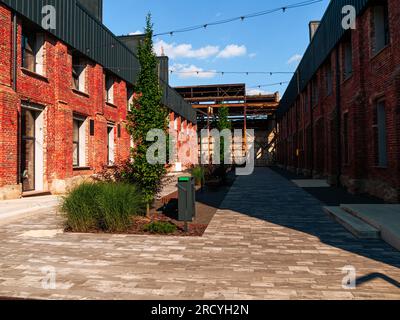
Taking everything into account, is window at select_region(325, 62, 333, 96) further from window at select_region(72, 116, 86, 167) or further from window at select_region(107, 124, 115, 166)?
window at select_region(72, 116, 86, 167)

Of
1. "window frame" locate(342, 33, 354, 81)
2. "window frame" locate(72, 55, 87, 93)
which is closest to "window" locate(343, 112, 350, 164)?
"window frame" locate(342, 33, 354, 81)

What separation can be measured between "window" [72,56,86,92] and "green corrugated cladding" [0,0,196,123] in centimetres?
62

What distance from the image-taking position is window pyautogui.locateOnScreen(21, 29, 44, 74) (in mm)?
12977

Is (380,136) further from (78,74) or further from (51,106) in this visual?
(78,74)

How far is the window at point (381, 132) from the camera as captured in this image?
11344 millimetres

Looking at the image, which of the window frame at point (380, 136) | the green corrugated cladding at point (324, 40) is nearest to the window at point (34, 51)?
the green corrugated cladding at point (324, 40)

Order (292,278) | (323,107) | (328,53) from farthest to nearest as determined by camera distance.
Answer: (323,107) → (328,53) → (292,278)

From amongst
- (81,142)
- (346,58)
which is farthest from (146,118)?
(346,58)

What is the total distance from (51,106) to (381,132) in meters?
13.1

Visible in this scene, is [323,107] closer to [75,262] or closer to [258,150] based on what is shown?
[75,262]

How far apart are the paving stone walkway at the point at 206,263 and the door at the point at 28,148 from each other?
573 cm

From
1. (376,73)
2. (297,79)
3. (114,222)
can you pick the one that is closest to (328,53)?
(376,73)

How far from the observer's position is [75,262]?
16.1 feet
